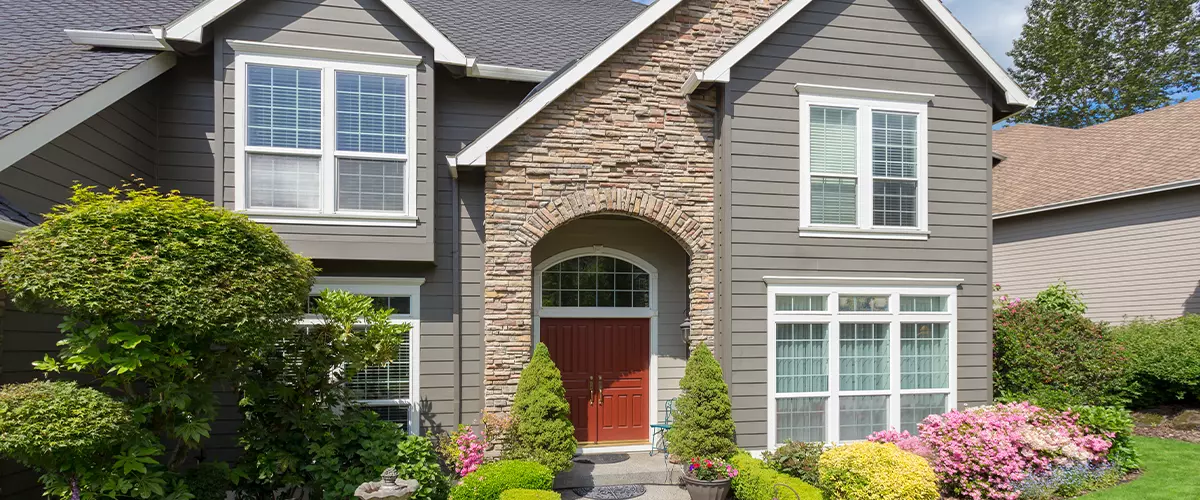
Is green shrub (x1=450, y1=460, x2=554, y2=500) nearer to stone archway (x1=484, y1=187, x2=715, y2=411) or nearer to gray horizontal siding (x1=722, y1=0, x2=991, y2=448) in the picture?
stone archway (x1=484, y1=187, x2=715, y2=411)

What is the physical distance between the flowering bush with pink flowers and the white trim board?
386 inches

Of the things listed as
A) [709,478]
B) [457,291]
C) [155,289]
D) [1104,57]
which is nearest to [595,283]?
[457,291]

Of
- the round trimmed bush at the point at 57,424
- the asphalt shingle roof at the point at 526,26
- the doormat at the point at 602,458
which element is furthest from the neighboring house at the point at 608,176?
the round trimmed bush at the point at 57,424

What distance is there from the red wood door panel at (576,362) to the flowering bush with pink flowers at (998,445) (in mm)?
3918

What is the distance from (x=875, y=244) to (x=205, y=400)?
812 centimetres

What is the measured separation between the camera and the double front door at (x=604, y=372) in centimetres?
1030

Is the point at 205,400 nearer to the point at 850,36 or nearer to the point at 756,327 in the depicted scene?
the point at 756,327

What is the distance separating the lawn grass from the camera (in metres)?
8.01

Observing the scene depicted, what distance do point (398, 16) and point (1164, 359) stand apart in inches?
527

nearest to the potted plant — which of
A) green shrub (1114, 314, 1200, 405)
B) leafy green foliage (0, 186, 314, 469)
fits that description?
leafy green foliage (0, 186, 314, 469)

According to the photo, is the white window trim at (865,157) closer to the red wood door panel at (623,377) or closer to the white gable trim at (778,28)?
the white gable trim at (778,28)

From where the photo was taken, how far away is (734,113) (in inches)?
359

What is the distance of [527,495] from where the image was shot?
739cm

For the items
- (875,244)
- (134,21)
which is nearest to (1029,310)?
(875,244)
